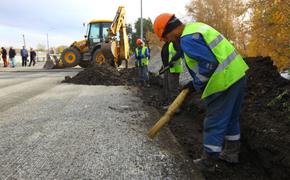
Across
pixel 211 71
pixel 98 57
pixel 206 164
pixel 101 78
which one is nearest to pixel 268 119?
pixel 206 164

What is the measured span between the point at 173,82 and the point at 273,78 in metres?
2.24

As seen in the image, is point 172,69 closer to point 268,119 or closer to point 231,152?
point 268,119

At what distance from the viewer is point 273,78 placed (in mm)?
7383

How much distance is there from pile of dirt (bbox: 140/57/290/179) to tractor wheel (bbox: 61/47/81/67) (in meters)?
13.4

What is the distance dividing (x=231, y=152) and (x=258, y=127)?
88cm

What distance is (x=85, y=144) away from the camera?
492cm

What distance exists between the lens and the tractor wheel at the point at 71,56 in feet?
67.5

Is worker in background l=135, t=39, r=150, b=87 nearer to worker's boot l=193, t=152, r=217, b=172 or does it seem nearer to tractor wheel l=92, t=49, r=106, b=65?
tractor wheel l=92, t=49, r=106, b=65

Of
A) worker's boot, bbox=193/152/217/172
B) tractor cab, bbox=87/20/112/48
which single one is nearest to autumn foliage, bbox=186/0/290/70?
tractor cab, bbox=87/20/112/48

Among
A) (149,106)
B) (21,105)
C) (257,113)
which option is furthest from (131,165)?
(21,105)

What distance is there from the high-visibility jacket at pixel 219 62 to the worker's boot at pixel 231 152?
0.88 meters

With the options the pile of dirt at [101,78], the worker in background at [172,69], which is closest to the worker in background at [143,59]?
the pile of dirt at [101,78]

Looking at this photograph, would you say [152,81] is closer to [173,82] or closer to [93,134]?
[173,82]

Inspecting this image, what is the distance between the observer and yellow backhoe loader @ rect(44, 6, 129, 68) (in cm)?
1750
